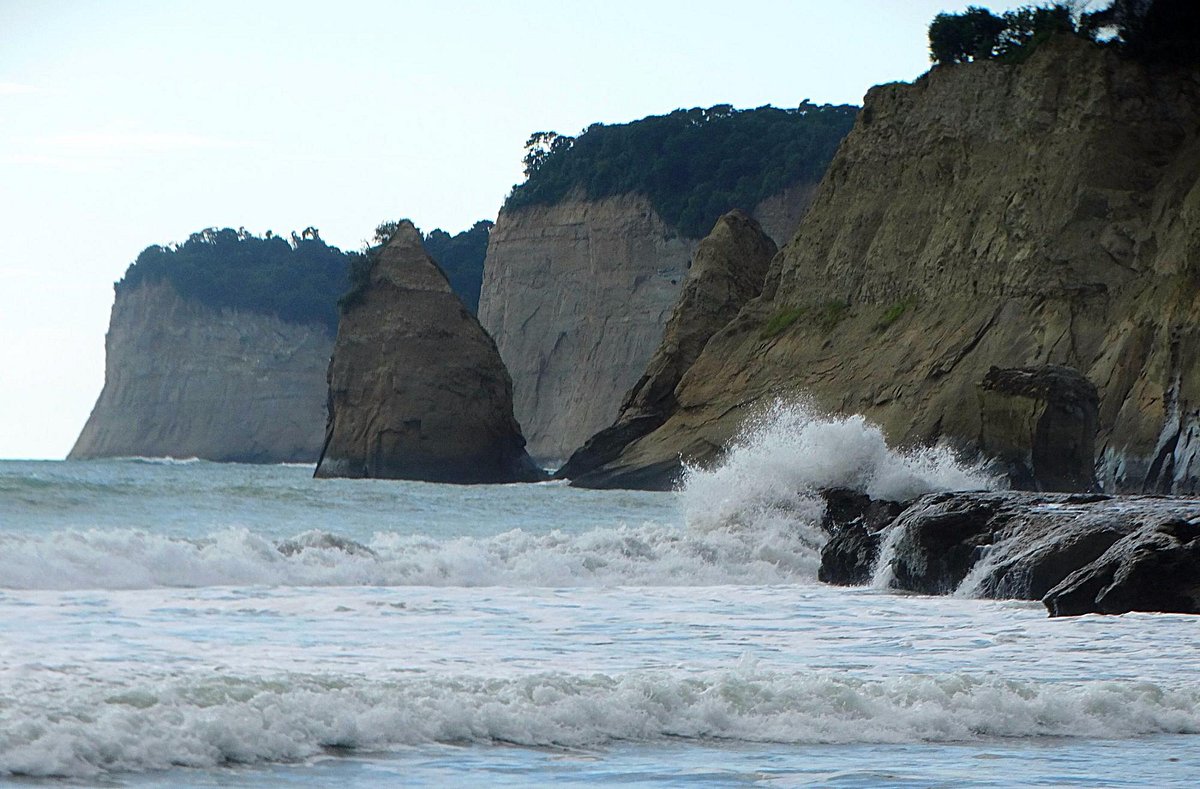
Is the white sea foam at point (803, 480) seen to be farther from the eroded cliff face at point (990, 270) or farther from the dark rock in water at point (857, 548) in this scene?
the eroded cliff face at point (990, 270)

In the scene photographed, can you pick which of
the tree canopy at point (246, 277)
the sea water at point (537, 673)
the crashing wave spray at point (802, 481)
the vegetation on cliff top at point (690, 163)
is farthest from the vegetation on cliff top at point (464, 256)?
the sea water at point (537, 673)

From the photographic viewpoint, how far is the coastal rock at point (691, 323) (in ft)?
142

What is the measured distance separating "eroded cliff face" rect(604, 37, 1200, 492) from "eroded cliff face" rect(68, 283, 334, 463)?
51.0 meters

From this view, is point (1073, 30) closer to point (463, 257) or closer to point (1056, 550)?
point (1056, 550)

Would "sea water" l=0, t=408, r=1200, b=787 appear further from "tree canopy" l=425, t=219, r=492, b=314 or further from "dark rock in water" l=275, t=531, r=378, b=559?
"tree canopy" l=425, t=219, r=492, b=314

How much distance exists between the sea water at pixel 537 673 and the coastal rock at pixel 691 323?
88.4 feet

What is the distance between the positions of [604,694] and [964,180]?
34622 mm

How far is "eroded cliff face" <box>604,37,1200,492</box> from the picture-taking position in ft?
106

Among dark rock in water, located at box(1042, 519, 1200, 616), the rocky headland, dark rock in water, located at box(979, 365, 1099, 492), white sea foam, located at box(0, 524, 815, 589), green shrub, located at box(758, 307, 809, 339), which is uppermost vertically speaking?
the rocky headland

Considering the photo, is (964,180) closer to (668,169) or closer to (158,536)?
(158,536)

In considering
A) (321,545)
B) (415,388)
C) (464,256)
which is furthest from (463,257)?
(321,545)

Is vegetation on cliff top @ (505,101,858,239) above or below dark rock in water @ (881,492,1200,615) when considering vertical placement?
above

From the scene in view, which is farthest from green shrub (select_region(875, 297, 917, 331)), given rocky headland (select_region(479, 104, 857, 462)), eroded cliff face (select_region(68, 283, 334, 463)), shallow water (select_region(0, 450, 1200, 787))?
eroded cliff face (select_region(68, 283, 334, 463))

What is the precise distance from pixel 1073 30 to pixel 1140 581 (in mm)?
32923
